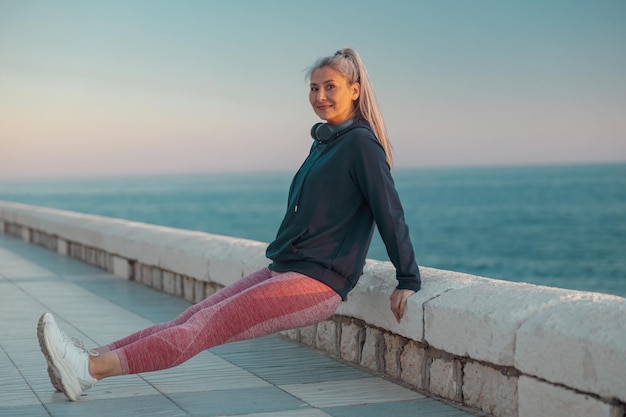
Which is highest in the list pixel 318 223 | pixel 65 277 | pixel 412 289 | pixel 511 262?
pixel 318 223

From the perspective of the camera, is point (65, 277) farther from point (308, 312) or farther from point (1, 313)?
point (308, 312)

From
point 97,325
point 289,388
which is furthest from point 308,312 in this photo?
point 97,325

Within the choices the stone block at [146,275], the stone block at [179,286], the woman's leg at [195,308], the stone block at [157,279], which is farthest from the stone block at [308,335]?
the stone block at [146,275]

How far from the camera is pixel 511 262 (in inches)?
1941

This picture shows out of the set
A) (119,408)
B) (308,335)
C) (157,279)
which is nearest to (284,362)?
(308,335)

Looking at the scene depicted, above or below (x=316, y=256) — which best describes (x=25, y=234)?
below

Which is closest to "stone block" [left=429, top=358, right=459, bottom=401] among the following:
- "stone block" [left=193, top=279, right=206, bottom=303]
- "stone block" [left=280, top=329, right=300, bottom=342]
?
"stone block" [left=280, top=329, right=300, bottom=342]

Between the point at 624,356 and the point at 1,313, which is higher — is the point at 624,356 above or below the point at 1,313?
above

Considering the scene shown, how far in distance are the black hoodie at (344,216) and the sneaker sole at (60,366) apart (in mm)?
1155

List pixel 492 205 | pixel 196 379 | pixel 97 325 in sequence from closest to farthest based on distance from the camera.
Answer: pixel 196 379 → pixel 97 325 → pixel 492 205

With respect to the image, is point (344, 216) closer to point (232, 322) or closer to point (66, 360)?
point (232, 322)

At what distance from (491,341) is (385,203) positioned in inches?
32.8

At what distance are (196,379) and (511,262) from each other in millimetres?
45856

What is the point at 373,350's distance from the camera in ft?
16.6
